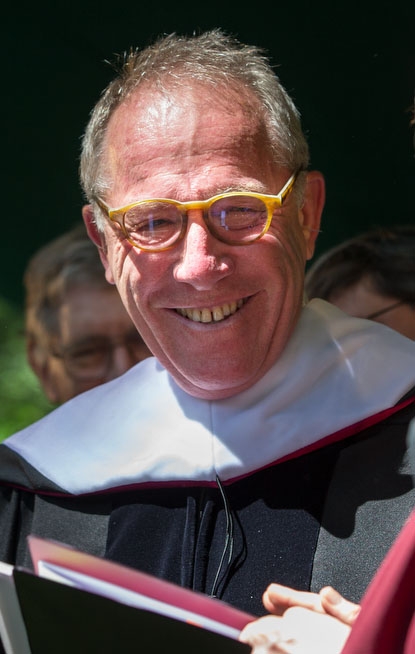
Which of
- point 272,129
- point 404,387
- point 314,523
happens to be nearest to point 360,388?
point 404,387

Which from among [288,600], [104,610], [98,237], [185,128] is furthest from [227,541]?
[185,128]

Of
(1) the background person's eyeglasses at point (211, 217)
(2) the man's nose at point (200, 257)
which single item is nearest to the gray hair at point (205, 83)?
(1) the background person's eyeglasses at point (211, 217)

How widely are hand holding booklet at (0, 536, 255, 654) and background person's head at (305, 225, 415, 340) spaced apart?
1630mm

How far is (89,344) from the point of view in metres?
3.60

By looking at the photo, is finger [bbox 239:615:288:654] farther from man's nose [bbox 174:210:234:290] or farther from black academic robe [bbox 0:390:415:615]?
man's nose [bbox 174:210:234:290]

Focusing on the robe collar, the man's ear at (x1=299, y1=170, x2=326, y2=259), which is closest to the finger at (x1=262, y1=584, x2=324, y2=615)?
the robe collar

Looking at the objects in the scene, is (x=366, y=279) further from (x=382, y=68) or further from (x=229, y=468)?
(x=229, y=468)

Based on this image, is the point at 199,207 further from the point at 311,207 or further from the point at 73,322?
the point at 73,322

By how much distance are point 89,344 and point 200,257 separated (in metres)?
1.18

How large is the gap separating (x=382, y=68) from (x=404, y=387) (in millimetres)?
1210

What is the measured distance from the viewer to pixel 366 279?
337 cm

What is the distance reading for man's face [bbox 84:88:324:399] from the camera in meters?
2.56

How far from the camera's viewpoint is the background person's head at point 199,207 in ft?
8.39

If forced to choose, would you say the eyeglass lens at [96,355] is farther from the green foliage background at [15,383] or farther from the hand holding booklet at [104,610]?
the hand holding booklet at [104,610]
